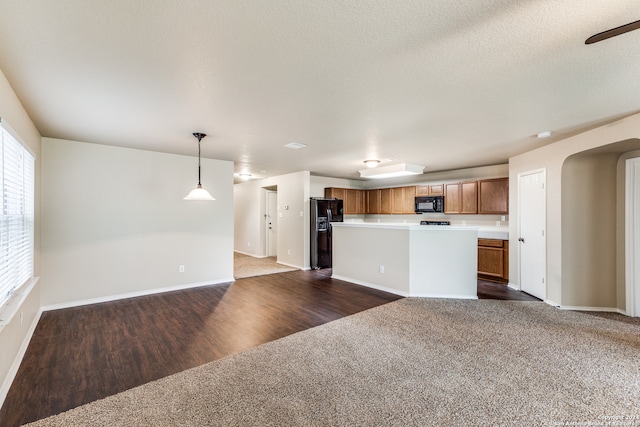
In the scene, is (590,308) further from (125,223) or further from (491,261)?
(125,223)

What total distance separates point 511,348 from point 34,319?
5397mm

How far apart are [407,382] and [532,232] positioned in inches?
148

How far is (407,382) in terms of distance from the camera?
220cm

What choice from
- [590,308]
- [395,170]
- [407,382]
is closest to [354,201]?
[395,170]

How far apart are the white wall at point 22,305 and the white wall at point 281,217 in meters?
4.61

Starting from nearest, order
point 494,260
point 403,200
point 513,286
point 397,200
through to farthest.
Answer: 1. point 513,286
2. point 494,260
3. point 403,200
4. point 397,200

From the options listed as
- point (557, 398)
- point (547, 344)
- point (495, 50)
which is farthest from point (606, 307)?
point (495, 50)

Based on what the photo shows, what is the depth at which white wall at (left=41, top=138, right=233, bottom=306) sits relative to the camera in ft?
12.9

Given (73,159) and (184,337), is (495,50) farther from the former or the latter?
(73,159)

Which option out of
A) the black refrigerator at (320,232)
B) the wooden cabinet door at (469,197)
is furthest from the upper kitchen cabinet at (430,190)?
the black refrigerator at (320,232)

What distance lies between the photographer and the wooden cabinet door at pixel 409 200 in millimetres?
7062

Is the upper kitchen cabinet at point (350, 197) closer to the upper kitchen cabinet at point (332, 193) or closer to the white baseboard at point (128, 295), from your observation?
the upper kitchen cabinet at point (332, 193)

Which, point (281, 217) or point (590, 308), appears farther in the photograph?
point (281, 217)

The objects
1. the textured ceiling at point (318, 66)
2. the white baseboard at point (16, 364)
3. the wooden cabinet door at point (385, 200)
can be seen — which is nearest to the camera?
the textured ceiling at point (318, 66)
